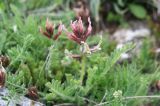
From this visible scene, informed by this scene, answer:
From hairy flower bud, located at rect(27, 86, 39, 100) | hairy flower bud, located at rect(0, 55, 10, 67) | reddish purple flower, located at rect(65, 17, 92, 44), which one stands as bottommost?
hairy flower bud, located at rect(27, 86, 39, 100)

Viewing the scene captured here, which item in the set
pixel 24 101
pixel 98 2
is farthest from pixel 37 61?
pixel 98 2

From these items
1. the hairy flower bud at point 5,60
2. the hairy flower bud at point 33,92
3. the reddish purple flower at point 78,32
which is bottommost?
the hairy flower bud at point 33,92

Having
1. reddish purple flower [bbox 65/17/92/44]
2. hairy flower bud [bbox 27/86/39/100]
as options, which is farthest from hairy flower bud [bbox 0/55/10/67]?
reddish purple flower [bbox 65/17/92/44]

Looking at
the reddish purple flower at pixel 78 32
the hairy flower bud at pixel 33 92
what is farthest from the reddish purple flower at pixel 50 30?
the hairy flower bud at pixel 33 92

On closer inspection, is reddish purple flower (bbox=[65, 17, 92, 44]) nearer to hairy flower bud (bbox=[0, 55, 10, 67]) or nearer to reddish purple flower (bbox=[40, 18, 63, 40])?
reddish purple flower (bbox=[40, 18, 63, 40])

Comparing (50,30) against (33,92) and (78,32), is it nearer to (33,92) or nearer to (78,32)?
(78,32)

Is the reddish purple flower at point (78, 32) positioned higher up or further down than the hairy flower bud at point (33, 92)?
higher up

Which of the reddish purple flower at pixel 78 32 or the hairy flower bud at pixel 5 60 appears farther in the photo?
the hairy flower bud at pixel 5 60

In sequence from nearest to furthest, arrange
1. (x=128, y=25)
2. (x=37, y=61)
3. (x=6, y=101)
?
1. (x=6, y=101)
2. (x=37, y=61)
3. (x=128, y=25)

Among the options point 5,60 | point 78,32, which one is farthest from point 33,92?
point 78,32

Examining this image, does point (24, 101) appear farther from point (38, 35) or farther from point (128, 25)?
point (128, 25)

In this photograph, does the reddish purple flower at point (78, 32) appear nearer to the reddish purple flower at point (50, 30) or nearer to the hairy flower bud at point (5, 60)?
the reddish purple flower at point (50, 30)
